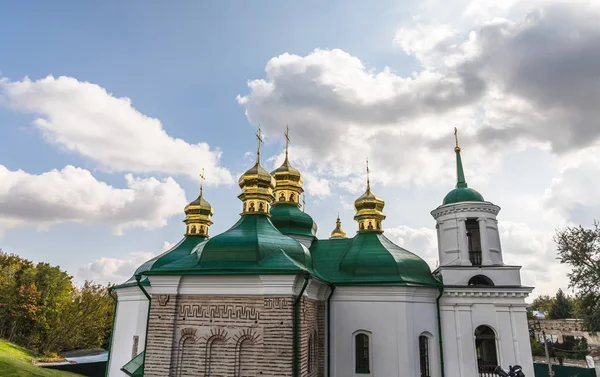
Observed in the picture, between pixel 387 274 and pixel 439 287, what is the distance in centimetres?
213

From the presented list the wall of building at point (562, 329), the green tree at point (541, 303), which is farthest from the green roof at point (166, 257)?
the green tree at point (541, 303)

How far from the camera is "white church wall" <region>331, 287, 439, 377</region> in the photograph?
42.7 feet

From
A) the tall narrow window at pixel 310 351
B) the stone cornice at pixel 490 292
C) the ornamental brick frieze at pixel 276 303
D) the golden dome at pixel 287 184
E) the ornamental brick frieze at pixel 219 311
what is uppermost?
the golden dome at pixel 287 184

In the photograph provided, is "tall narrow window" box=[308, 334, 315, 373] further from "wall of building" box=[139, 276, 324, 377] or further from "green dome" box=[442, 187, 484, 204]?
"green dome" box=[442, 187, 484, 204]

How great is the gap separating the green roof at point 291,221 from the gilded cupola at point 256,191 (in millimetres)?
3468

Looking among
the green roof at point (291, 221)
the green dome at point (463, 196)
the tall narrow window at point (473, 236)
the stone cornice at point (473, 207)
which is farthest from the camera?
the green roof at point (291, 221)

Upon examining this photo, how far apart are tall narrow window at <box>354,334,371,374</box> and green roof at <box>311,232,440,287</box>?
2.00 metres

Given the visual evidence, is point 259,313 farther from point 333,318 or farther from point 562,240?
point 562,240

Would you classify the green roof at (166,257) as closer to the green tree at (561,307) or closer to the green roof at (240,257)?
the green roof at (240,257)

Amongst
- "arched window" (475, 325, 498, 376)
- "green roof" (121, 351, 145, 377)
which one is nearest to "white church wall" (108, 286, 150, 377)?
"green roof" (121, 351, 145, 377)

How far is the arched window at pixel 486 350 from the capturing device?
13812 millimetres

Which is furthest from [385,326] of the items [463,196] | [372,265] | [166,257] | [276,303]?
[166,257]

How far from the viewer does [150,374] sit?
993 centimetres

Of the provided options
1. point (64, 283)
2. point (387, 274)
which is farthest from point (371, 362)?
point (64, 283)
